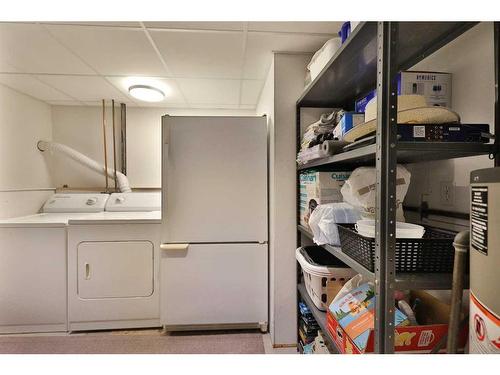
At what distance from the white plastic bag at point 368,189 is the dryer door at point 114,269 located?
172cm

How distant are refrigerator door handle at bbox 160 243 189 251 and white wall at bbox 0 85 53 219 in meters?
1.64

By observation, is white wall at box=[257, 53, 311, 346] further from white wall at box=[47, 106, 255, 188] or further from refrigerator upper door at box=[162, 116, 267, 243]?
white wall at box=[47, 106, 255, 188]

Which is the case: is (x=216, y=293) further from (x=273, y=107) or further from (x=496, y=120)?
(x=496, y=120)

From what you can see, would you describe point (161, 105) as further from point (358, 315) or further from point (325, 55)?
point (358, 315)

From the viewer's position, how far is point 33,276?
2.09 metres

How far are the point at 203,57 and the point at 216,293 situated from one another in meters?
1.79

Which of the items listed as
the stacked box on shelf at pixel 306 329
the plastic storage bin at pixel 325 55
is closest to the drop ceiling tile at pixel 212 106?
the plastic storage bin at pixel 325 55

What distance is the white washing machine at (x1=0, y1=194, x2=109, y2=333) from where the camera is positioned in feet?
6.83

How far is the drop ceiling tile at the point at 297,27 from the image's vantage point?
1.49 m

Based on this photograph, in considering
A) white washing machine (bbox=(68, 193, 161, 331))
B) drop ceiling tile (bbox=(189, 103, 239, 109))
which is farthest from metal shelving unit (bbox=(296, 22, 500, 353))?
drop ceiling tile (bbox=(189, 103, 239, 109))

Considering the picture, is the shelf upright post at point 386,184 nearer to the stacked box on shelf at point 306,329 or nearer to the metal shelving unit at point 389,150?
the metal shelving unit at point 389,150

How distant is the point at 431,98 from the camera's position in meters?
1.13
